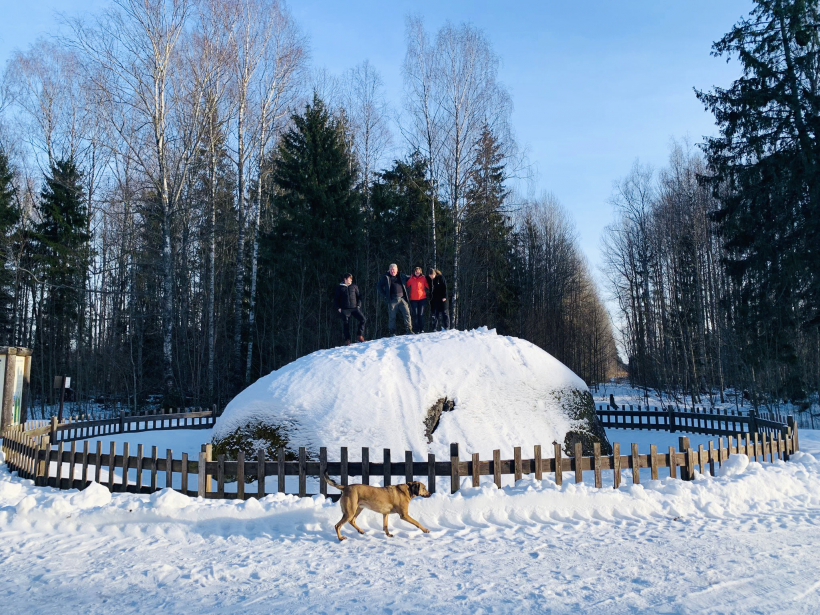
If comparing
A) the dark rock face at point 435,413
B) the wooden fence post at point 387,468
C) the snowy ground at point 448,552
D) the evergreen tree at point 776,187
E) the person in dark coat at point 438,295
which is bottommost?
the snowy ground at point 448,552

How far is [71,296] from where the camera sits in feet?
86.4

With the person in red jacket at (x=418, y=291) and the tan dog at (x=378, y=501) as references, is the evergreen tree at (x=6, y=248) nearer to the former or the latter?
the person in red jacket at (x=418, y=291)

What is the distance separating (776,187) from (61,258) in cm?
2918

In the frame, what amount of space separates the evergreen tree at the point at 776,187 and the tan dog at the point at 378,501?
52.1 ft

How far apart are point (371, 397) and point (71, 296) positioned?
23967 mm

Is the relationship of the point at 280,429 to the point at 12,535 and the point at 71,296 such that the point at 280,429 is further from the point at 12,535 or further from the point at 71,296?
the point at 71,296

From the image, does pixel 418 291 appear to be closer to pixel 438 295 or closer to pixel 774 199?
pixel 438 295

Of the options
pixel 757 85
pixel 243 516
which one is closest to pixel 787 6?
pixel 757 85

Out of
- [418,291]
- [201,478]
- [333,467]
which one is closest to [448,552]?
[333,467]

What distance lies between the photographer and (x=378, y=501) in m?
5.38

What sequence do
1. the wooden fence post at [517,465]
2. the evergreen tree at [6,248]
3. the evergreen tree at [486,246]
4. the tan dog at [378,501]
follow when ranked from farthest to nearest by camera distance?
the evergreen tree at [6,248] < the evergreen tree at [486,246] < the wooden fence post at [517,465] < the tan dog at [378,501]

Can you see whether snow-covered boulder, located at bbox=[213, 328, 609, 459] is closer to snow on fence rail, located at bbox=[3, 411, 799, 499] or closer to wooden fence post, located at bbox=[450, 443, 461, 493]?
snow on fence rail, located at bbox=[3, 411, 799, 499]

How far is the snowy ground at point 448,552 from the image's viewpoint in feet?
12.8

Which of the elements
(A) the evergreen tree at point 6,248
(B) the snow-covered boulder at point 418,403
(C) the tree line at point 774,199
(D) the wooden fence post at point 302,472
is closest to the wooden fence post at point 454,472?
(B) the snow-covered boulder at point 418,403
